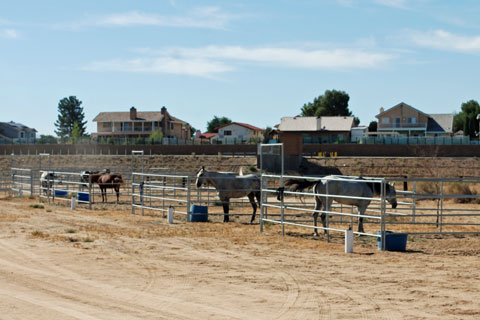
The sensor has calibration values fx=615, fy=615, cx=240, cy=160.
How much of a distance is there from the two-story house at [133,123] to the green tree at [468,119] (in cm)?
4893

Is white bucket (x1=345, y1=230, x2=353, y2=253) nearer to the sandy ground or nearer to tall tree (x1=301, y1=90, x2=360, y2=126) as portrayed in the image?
the sandy ground

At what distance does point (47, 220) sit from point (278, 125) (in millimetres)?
73125

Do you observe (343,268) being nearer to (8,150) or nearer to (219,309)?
(219,309)

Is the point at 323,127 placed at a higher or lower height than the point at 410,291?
higher

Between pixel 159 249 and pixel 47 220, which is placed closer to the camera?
pixel 159 249

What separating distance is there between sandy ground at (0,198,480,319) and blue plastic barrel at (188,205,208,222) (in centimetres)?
217

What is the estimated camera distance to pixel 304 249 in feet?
43.7

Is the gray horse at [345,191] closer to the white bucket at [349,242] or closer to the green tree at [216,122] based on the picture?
the white bucket at [349,242]

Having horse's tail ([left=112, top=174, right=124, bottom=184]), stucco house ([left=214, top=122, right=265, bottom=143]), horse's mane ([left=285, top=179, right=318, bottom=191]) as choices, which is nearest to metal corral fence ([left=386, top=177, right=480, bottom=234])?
horse's mane ([left=285, top=179, right=318, bottom=191])

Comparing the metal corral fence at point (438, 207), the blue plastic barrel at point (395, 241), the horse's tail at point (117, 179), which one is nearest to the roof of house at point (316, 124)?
the metal corral fence at point (438, 207)

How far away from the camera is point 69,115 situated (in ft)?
477

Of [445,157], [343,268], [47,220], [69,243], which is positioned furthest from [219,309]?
[445,157]

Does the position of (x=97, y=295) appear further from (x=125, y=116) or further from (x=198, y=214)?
(x=125, y=116)

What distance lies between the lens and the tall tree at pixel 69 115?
144m
